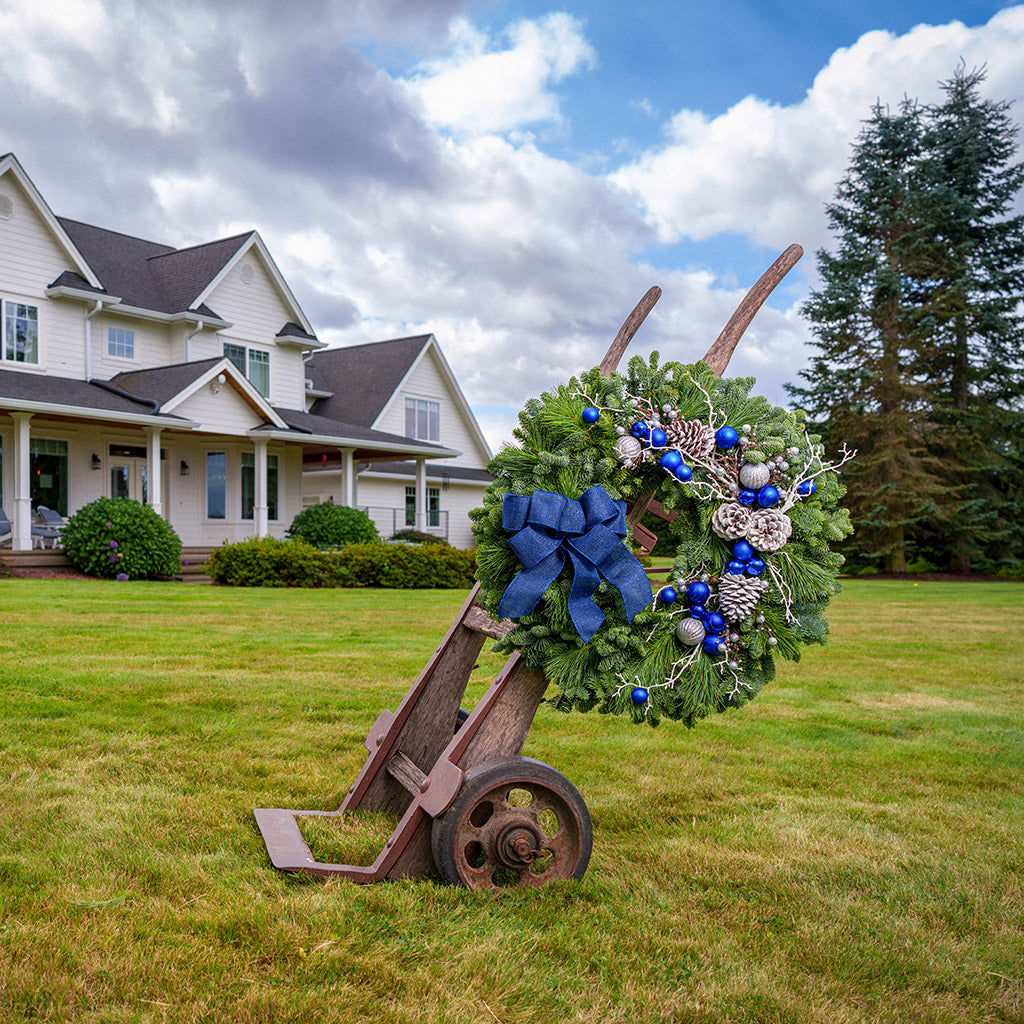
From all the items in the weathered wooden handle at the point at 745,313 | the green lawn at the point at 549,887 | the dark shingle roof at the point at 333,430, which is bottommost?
the green lawn at the point at 549,887

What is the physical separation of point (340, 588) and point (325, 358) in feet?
58.4

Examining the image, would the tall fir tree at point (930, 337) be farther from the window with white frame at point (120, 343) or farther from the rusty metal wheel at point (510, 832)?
the rusty metal wheel at point (510, 832)

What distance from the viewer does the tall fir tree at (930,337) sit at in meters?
32.1

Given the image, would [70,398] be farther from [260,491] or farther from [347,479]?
[347,479]

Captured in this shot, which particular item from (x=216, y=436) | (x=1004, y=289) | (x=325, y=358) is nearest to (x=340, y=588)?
(x=216, y=436)

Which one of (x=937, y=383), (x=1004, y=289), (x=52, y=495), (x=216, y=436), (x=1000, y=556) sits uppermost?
(x=1004, y=289)

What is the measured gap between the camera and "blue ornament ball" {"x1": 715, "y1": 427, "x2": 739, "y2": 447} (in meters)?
2.83

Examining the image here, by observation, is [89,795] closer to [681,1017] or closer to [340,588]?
[681,1017]

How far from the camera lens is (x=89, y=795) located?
3768 mm

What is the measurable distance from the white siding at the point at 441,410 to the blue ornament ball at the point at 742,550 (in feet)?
85.6

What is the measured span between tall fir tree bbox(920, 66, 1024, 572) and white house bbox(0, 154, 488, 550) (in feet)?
64.2

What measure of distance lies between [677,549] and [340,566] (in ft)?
51.0

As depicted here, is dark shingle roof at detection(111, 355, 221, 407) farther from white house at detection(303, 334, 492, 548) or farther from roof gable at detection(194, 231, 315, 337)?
white house at detection(303, 334, 492, 548)

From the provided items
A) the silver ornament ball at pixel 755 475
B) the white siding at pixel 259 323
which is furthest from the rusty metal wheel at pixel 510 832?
the white siding at pixel 259 323
